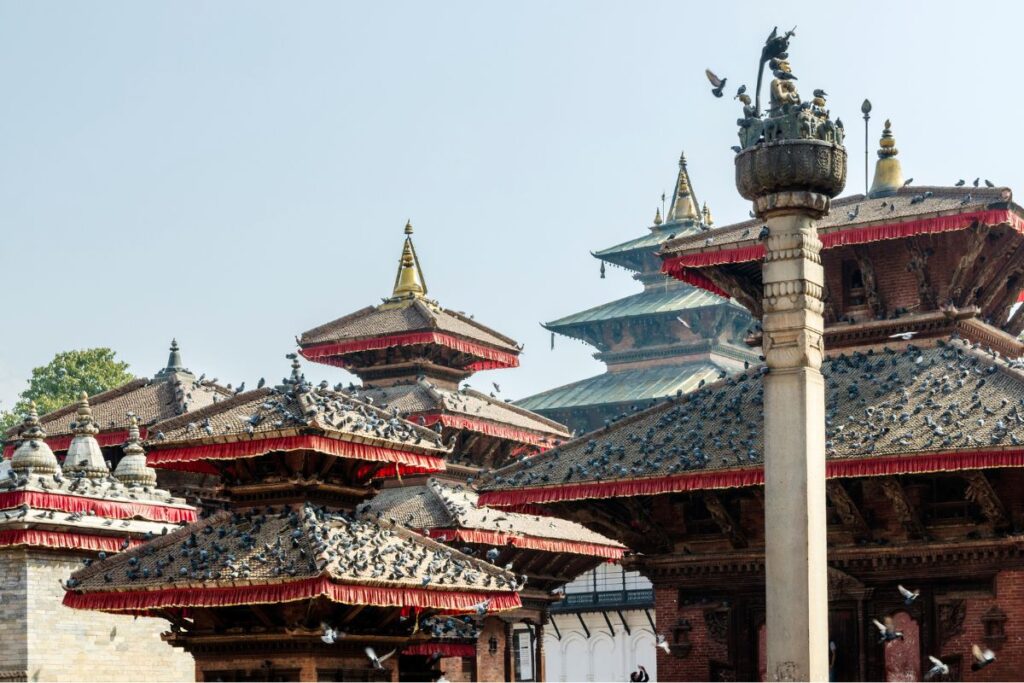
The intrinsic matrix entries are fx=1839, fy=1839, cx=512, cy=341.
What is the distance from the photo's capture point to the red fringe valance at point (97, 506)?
31.7 metres

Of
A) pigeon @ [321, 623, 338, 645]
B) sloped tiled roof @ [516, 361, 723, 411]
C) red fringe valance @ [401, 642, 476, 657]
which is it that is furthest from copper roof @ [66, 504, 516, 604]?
sloped tiled roof @ [516, 361, 723, 411]

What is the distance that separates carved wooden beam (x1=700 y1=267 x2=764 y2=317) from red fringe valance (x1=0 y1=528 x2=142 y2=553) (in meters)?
10.5

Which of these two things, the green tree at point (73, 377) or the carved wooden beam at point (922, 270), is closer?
the carved wooden beam at point (922, 270)

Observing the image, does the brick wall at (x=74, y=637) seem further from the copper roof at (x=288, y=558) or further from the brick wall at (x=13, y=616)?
the copper roof at (x=288, y=558)

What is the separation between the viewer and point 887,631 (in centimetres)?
2605

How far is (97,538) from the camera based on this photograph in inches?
1293

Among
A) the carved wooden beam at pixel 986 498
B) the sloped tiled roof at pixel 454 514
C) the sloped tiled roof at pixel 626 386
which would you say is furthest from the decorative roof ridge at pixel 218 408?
the sloped tiled roof at pixel 626 386

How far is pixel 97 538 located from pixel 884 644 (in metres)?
13.9

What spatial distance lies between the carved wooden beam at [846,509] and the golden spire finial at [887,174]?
6.39m

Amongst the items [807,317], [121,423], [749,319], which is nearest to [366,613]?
[807,317]

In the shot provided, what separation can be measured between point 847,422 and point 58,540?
542 inches

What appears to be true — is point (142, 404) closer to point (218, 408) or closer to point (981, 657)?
point (218, 408)

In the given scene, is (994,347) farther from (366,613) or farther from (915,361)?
(366,613)

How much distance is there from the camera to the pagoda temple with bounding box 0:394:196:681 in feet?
104
